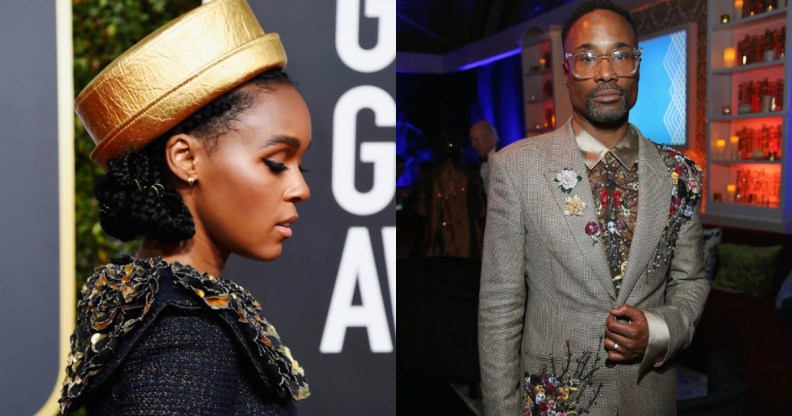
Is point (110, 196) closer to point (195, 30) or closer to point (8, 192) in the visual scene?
point (195, 30)

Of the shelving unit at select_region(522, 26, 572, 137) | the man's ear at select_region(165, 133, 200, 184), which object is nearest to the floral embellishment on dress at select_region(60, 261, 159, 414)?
the man's ear at select_region(165, 133, 200, 184)

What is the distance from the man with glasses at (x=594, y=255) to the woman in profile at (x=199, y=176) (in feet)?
2.79

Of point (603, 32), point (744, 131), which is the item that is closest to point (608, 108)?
point (603, 32)

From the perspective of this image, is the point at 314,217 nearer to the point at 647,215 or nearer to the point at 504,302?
the point at 504,302

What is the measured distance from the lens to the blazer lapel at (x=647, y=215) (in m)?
Result: 1.69

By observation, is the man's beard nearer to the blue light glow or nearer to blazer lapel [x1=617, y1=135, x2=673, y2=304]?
blazer lapel [x1=617, y1=135, x2=673, y2=304]

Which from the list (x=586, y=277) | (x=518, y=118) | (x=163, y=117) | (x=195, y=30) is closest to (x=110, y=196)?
(x=163, y=117)

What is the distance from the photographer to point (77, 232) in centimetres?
222

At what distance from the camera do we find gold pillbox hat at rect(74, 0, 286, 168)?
0.98 metres

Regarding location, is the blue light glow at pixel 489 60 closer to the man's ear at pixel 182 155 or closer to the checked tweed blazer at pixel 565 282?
the checked tweed blazer at pixel 565 282

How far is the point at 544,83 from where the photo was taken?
9328mm

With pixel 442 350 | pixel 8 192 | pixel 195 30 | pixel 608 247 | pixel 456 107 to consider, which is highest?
pixel 456 107

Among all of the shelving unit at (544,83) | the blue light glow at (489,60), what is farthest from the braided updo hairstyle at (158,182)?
the blue light glow at (489,60)

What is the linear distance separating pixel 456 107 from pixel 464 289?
404 inches
